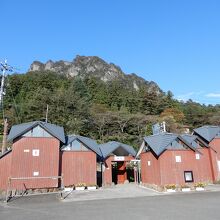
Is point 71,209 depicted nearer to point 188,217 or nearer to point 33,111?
point 188,217

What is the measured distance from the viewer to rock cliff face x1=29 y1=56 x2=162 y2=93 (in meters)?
97.4

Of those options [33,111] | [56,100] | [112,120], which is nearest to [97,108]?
[112,120]

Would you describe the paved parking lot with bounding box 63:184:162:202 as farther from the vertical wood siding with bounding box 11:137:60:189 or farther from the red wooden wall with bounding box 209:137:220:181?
the red wooden wall with bounding box 209:137:220:181

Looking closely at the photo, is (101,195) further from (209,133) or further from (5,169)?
(209,133)

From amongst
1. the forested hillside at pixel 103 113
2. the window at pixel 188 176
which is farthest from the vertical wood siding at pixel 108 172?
the forested hillside at pixel 103 113

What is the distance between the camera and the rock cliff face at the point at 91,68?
97.4 meters

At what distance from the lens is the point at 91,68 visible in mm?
101062

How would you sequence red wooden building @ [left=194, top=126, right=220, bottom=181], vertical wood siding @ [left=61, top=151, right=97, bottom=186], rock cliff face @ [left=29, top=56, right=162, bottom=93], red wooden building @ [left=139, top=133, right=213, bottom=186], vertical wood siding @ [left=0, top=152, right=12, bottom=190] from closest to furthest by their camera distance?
vertical wood siding @ [left=0, top=152, right=12, bottom=190], red wooden building @ [left=139, top=133, right=213, bottom=186], vertical wood siding @ [left=61, top=151, right=97, bottom=186], red wooden building @ [left=194, top=126, right=220, bottom=181], rock cliff face @ [left=29, top=56, right=162, bottom=93]

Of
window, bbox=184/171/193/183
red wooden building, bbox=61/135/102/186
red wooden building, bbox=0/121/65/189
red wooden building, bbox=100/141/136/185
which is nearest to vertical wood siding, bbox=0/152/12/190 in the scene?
red wooden building, bbox=0/121/65/189

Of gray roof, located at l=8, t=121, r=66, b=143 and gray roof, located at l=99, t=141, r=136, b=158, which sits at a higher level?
gray roof, located at l=8, t=121, r=66, b=143

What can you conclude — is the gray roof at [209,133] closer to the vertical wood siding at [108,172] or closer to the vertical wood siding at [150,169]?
the vertical wood siding at [150,169]

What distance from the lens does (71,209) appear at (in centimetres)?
1283

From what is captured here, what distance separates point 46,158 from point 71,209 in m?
10.3

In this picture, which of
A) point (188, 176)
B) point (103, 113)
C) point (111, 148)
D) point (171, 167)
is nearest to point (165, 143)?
point (171, 167)
